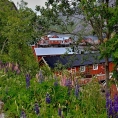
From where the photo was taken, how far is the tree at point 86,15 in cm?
1127

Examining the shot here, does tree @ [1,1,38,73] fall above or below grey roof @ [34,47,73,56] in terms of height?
above

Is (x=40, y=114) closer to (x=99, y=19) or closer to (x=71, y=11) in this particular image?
(x=99, y=19)

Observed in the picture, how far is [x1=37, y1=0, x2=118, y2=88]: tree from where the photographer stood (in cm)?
1127

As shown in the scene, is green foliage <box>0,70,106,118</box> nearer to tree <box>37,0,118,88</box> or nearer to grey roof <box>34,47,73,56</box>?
tree <box>37,0,118,88</box>

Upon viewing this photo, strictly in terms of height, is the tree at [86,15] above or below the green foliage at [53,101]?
above

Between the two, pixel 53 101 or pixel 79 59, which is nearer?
pixel 53 101

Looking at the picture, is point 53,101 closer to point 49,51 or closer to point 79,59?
point 79,59

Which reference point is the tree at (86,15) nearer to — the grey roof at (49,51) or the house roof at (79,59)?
the house roof at (79,59)

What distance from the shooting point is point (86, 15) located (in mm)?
11922

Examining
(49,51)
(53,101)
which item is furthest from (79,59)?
(53,101)

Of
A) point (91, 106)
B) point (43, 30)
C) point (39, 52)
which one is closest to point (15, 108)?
point (91, 106)

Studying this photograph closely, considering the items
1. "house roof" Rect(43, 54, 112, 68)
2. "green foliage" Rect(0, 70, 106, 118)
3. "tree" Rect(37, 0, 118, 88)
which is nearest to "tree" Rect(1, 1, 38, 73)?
"tree" Rect(37, 0, 118, 88)

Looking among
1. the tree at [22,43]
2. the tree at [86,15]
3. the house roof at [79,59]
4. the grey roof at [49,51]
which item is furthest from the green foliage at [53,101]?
the grey roof at [49,51]

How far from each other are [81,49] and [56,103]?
12.9 m
